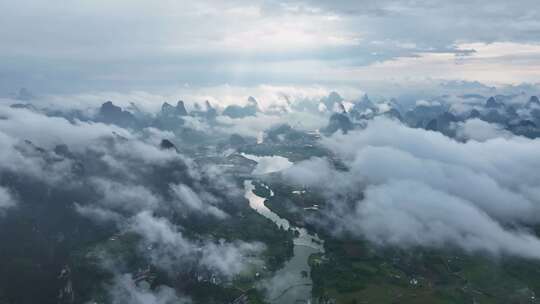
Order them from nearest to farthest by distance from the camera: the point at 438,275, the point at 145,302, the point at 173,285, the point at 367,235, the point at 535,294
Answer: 1. the point at 145,302
2. the point at 173,285
3. the point at 535,294
4. the point at 438,275
5. the point at 367,235

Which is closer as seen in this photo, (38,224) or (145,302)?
(145,302)

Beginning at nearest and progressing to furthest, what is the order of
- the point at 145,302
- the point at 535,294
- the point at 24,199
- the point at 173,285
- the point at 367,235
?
the point at 145,302
the point at 173,285
the point at 535,294
the point at 24,199
the point at 367,235

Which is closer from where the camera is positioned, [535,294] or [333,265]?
[535,294]

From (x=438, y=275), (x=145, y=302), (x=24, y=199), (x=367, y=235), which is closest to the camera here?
(x=145, y=302)

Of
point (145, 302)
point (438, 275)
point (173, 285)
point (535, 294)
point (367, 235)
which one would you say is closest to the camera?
point (145, 302)

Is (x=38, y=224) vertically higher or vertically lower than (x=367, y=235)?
higher

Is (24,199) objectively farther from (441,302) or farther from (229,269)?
(441,302)

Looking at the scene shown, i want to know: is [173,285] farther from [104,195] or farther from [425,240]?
[425,240]

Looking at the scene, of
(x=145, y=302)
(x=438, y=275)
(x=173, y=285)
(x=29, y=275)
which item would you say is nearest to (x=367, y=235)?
(x=438, y=275)

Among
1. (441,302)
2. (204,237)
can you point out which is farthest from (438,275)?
(204,237)
